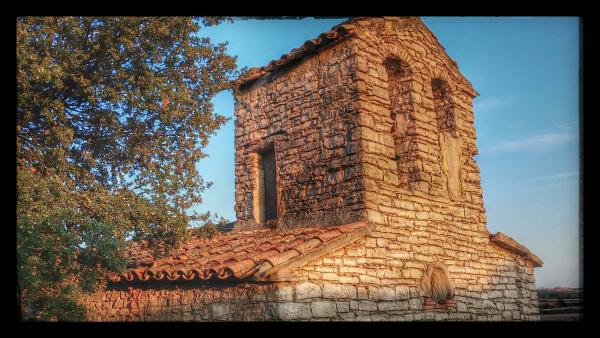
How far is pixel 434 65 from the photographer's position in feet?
29.9

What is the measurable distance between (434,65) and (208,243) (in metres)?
4.73

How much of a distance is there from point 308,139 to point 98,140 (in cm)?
314

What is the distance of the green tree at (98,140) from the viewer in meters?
6.43

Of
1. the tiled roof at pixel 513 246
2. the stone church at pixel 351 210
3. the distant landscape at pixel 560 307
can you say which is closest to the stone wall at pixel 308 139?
the stone church at pixel 351 210

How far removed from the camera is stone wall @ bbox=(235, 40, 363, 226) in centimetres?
757

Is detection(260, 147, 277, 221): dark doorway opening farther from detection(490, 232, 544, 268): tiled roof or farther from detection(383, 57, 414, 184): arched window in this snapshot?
detection(490, 232, 544, 268): tiled roof

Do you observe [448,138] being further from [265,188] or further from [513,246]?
[265,188]

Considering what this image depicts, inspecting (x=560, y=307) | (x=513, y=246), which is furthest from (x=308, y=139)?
(x=560, y=307)

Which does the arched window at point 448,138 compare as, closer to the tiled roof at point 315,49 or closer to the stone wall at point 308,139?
the tiled roof at point 315,49

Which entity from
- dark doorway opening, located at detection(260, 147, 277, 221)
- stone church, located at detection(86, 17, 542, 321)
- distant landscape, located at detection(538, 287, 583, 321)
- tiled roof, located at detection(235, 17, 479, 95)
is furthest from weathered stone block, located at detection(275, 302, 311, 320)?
distant landscape, located at detection(538, 287, 583, 321)

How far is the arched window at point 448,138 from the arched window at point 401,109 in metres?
0.85

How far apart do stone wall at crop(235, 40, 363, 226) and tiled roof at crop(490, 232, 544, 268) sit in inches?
128
